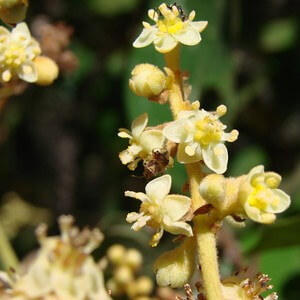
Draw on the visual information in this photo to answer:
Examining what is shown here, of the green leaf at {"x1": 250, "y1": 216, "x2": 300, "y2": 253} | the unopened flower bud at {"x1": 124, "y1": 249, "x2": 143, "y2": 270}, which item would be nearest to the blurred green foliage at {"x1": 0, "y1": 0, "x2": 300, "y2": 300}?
the green leaf at {"x1": 250, "y1": 216, "x2": 300, "y2": 253}

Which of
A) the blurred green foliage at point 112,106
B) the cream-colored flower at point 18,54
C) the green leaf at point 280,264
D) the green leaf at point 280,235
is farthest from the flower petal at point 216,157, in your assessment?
the blurred green foliage at point 112,106

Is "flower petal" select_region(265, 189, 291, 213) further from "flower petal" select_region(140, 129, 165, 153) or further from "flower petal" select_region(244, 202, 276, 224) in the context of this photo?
"flower petal" select_region(140, 129, 165, 153)

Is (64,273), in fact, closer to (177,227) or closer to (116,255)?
(177,227)

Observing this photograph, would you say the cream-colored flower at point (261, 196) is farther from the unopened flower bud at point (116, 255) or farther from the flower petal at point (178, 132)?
the unopened flower bud at point (116, 255)

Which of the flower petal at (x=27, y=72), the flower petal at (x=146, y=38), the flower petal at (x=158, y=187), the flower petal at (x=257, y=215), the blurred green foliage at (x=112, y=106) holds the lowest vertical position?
the flower petal at (x=257, y=215)

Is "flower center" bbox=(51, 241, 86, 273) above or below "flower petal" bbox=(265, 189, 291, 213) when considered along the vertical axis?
above

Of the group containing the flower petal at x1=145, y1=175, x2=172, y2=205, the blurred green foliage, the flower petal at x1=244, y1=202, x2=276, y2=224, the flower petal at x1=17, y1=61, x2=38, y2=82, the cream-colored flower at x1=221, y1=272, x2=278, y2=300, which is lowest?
the cream-colored flower at x1=221, y1=272, x2=278, y2=300

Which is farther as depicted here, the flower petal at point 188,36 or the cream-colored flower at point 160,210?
the flower petal at point 188,36

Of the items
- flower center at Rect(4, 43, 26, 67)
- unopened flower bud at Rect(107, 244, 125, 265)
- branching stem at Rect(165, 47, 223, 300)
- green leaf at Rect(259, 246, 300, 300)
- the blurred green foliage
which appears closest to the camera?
branching stem at Rect(165, 47, 223, 300)
